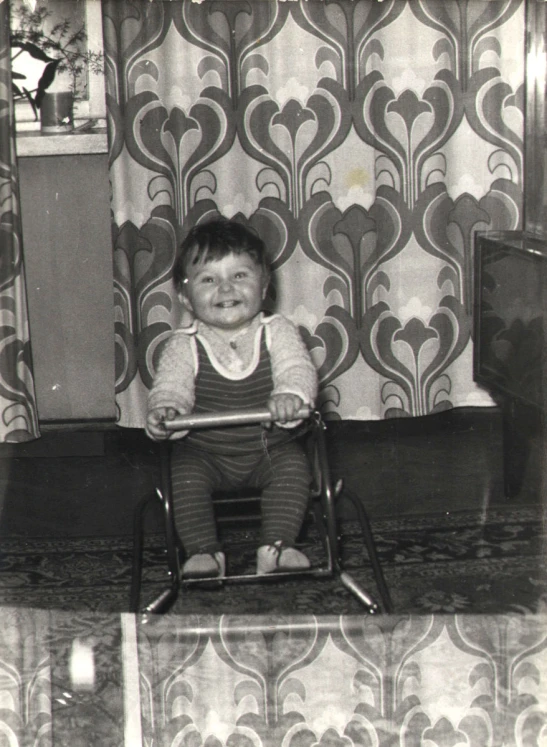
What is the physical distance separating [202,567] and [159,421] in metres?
0.20

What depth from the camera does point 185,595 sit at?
1.28 metres

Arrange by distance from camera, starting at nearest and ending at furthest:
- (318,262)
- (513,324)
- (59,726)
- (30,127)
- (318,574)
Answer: (59,726)
(318,574)
(513,324)
(30,127)
(318,262)

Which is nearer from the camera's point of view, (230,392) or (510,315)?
(230,392)

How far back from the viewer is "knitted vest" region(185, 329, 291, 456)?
1.31 m

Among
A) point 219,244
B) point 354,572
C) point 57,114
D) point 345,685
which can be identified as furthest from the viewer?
point 57,114

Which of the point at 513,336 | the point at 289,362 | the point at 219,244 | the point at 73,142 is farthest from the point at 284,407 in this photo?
the point at 73,142

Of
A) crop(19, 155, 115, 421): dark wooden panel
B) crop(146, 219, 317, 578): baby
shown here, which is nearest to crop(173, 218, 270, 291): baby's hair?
crop(146, 219, 317, 578): baby

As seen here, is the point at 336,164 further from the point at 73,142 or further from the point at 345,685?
the point at 345,685

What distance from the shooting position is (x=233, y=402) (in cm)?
134

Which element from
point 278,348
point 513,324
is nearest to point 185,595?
point 278,348

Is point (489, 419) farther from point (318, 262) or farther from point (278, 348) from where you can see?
point (278, 348)

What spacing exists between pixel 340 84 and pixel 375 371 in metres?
0.64

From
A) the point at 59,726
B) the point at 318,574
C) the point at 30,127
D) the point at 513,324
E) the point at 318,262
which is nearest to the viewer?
the point at 59,726

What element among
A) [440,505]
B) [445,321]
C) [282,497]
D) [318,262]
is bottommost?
[440,505]
